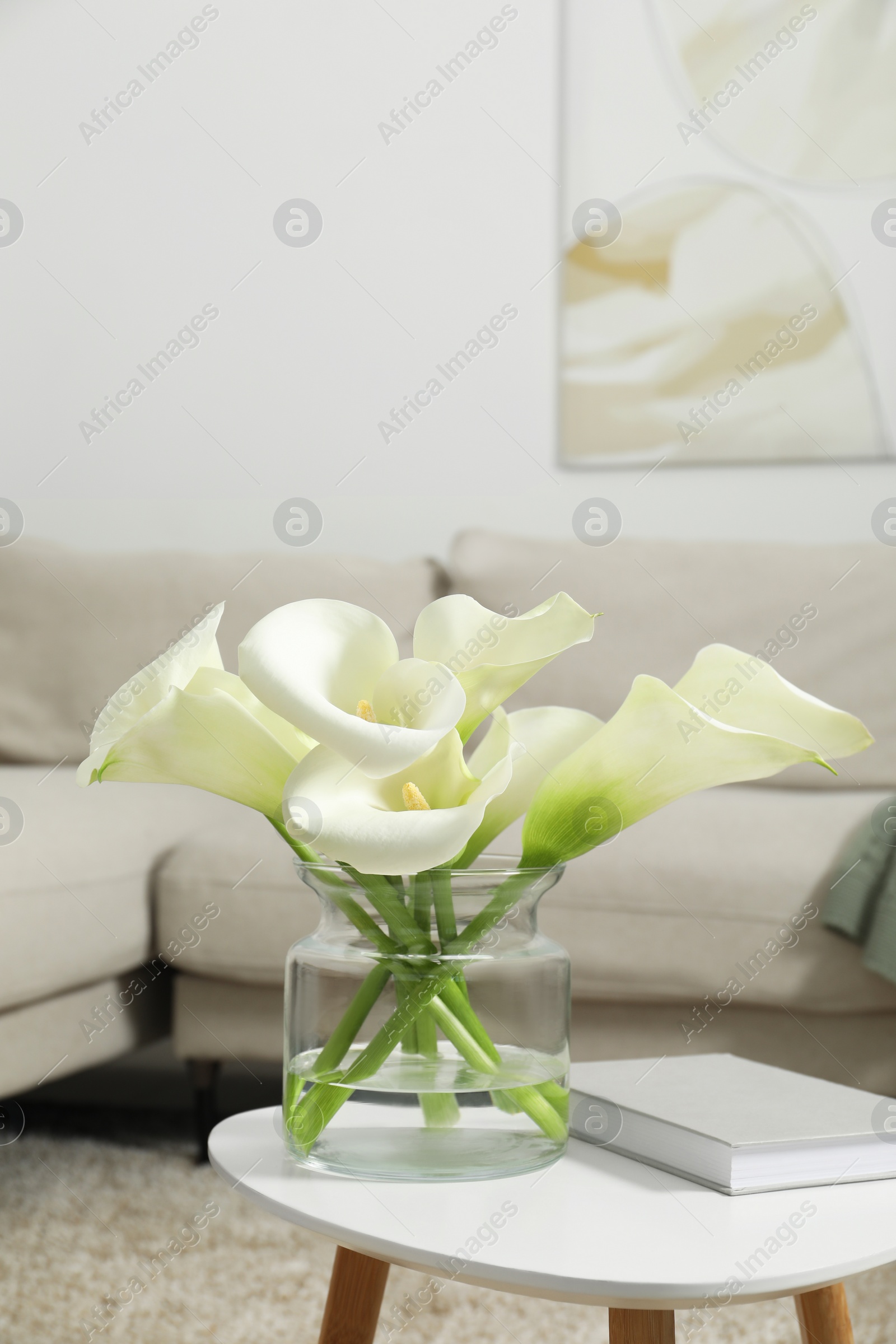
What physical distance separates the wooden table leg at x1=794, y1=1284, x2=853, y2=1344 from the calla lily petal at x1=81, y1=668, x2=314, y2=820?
0.44 m

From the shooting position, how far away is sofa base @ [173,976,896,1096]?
1.47 meters

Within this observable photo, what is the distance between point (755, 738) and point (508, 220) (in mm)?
2189

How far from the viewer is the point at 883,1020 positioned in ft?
4.82

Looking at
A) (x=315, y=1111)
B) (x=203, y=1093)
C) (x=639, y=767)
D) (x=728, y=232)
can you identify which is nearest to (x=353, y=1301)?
(x=315, y=1111)

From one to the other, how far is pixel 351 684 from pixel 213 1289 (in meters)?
0.87

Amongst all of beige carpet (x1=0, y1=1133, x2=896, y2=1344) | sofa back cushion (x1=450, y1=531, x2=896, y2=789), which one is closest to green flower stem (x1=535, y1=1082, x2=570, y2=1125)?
beige carpet (x1=0, y1=1133, x2=896, y2=1344)

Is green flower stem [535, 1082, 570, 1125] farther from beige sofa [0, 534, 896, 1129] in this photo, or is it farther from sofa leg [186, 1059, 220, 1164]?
sofa leg [186, 1059, 220, 1164]

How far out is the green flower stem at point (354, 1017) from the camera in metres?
0.63

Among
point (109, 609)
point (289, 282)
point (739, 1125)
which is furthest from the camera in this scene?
point (289, 282)

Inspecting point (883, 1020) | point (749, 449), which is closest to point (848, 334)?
point (749, 449)

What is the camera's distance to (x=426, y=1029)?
64 centimetres

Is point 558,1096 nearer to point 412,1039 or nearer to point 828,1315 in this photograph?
point 412,1039

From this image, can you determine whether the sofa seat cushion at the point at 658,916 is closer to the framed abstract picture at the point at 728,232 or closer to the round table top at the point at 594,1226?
the round table top at the point at 594,1226

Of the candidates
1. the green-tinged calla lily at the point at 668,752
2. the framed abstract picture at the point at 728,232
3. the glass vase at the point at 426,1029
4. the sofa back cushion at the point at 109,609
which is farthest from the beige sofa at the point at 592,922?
the green-tinged calla lily at the point at 668,752
